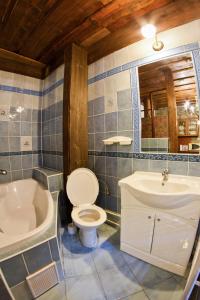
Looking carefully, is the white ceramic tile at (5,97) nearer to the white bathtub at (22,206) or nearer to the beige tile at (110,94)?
the white bathtub at (22,206)

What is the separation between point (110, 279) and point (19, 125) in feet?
8.10

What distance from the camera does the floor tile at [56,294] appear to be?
1.17 metres

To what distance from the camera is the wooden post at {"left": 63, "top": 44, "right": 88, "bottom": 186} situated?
204 cm

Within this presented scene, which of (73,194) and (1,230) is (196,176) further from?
(1,230)

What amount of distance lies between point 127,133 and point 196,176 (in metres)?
0.86

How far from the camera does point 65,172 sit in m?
2.12

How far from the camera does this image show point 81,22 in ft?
5.53

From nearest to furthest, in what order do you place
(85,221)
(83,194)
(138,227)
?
(138,227)
(85,221)
(83,194)

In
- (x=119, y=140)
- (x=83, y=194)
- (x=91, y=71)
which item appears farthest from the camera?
(x=91, y=71)

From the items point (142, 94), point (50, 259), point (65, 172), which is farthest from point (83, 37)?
point (50, 259)

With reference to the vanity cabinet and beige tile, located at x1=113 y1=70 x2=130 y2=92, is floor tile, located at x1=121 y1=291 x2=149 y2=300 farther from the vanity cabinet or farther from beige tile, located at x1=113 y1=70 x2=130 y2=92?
beige tile, located at x1=113 y1=70 x2=130 y2=92

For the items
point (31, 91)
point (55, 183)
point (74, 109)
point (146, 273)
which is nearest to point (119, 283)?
point (146, 273)

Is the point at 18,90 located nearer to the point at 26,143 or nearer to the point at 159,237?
the point at 26,143

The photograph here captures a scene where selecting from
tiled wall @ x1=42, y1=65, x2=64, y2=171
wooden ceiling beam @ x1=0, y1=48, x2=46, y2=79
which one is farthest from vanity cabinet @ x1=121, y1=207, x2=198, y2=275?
wooden ceiling beam @ x1=0, y1=48, x2=46, y2=79
